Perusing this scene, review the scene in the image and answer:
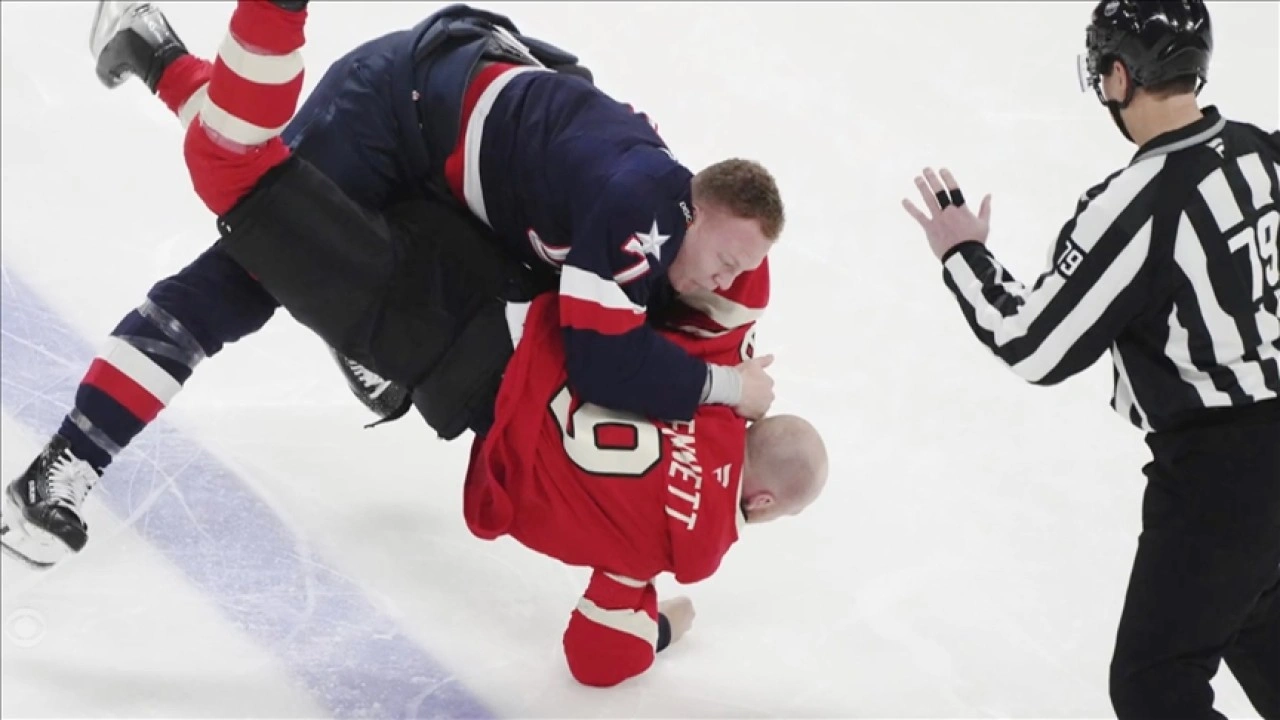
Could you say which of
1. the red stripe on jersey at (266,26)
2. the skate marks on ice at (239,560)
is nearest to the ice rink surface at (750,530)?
the skate marks on ice at (239,560)

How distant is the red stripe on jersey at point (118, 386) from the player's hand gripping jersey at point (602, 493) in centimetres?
53

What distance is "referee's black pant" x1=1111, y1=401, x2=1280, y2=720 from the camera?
7.00 feet

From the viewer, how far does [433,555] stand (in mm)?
2893

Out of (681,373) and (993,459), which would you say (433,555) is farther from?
(993,459)

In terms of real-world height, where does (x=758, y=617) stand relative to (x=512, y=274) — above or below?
below

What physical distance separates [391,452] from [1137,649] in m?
1.55

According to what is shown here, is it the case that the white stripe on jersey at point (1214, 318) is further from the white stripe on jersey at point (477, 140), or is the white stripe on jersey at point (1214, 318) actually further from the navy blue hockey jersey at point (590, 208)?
the white stripe on jersey at point (477, 140)

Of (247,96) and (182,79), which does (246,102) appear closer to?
(247,96)

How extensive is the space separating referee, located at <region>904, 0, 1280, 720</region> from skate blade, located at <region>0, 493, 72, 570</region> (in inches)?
56.6

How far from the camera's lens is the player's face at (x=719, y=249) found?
2.47 metres

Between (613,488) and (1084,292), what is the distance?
80cm

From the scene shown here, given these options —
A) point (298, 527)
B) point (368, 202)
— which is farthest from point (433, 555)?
point (368, 202)

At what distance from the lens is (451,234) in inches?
104

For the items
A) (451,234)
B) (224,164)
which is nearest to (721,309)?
(451,234)
